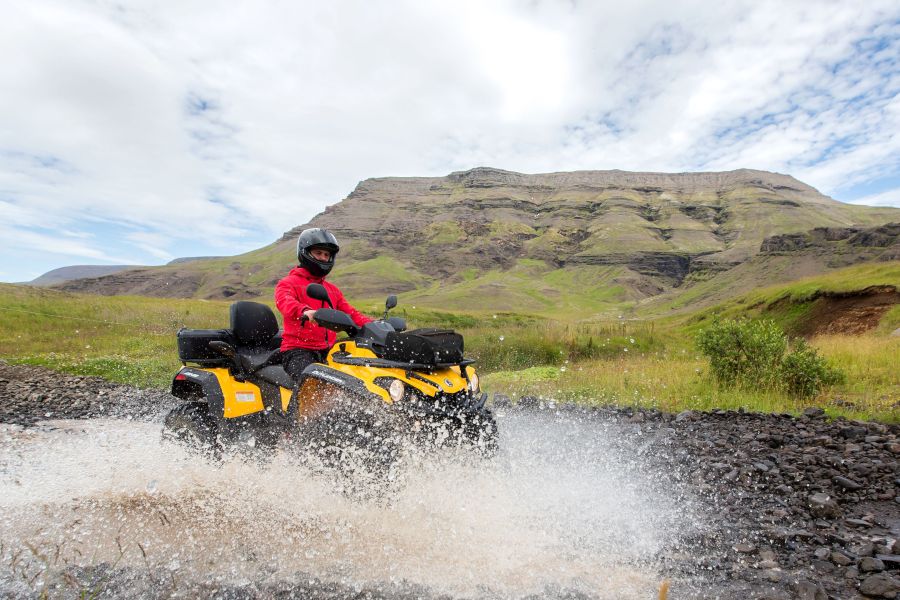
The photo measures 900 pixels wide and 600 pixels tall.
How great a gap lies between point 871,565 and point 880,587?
309mm

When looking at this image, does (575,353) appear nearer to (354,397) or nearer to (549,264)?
(354,397)

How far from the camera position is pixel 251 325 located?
6383 millimetres

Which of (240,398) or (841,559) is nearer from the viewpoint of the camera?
(841,559)

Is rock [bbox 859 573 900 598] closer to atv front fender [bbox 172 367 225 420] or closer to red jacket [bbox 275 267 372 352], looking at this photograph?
red jacket [bbox 275 267 372 352]

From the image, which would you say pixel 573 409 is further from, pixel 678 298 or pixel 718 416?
pixel 678 298

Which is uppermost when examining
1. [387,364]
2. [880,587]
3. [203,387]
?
[387,364]

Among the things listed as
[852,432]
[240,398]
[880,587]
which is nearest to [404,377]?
[240,398]

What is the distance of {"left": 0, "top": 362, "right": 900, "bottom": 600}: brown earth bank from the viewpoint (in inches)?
141

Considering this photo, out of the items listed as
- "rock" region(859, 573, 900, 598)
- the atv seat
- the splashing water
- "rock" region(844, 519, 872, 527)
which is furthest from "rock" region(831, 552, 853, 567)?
the atv seat

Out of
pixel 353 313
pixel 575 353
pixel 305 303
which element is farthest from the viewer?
pixel 575 353

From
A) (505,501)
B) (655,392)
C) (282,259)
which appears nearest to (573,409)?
(655,392)

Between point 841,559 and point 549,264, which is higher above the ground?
point 549,264

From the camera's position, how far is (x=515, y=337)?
17.9m

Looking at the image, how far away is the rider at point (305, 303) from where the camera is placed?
5.34 m
